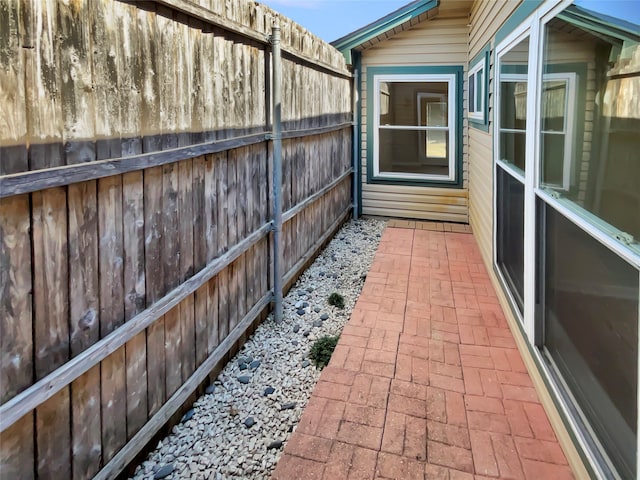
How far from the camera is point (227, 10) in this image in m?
2.57

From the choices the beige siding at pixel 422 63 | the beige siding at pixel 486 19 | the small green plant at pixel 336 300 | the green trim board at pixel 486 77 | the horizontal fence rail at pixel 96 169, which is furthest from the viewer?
the beige siding at pixel 422 63

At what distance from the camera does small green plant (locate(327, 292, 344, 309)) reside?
12.6 feet

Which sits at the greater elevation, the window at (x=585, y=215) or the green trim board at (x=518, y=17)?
the green trim board at (x=518, y=17)

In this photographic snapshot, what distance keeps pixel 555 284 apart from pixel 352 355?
4.25 ft

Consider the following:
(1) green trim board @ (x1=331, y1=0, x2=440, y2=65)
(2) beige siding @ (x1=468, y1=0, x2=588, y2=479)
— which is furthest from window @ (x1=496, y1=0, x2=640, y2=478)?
(1) green trim board @ (x1=331, y1=0, x2=440, y2=65)

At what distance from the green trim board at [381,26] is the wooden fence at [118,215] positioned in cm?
318

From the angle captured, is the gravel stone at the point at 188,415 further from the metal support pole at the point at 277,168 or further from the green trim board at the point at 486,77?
the green trim board at the point at 486,77

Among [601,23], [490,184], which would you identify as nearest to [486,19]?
[490,184]

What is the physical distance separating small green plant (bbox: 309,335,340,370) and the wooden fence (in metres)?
0.47

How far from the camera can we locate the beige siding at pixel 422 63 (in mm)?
6305

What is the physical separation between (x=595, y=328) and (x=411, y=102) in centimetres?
610

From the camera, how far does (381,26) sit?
19.7ft

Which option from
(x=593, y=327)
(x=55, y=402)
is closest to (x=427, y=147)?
(x=593, y=327)

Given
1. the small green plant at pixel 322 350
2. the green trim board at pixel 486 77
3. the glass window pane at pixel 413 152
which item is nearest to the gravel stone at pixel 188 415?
the small green plant at pixel 322 350
